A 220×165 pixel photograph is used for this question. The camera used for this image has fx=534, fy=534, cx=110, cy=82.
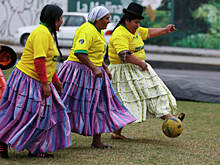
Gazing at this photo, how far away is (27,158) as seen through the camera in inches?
198

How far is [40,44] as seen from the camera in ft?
15.8

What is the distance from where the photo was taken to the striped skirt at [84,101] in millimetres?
5645

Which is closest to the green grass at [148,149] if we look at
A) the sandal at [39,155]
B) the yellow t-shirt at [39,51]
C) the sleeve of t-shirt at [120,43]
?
the sandal at [39,155]

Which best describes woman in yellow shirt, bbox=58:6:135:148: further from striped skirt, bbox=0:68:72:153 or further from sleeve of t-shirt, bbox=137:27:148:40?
sleeve of t-shirt, bbox=137:27:148:40

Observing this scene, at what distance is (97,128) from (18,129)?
1.06 m

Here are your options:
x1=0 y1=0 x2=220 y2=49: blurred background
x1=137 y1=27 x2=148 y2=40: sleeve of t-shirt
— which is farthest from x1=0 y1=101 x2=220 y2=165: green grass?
x1=0 y1=0 x2=220 y2=49: blurred background

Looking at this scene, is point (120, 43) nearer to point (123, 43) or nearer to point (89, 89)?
point (123, 43)

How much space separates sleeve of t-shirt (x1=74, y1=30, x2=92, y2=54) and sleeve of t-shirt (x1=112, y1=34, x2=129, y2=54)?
0.68 metres

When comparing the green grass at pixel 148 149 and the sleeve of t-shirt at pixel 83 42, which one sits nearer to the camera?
the green grass at pixel 148 149

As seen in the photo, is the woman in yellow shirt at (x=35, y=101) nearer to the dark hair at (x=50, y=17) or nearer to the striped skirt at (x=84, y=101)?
the dark hair at (x=50, y=17)

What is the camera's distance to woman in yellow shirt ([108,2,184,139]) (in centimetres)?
628

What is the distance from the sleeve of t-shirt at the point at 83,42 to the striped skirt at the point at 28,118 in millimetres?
664

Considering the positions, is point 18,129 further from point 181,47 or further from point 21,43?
point 181,47

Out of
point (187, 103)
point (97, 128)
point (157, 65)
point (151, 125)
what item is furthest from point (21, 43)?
point (97, 128)
